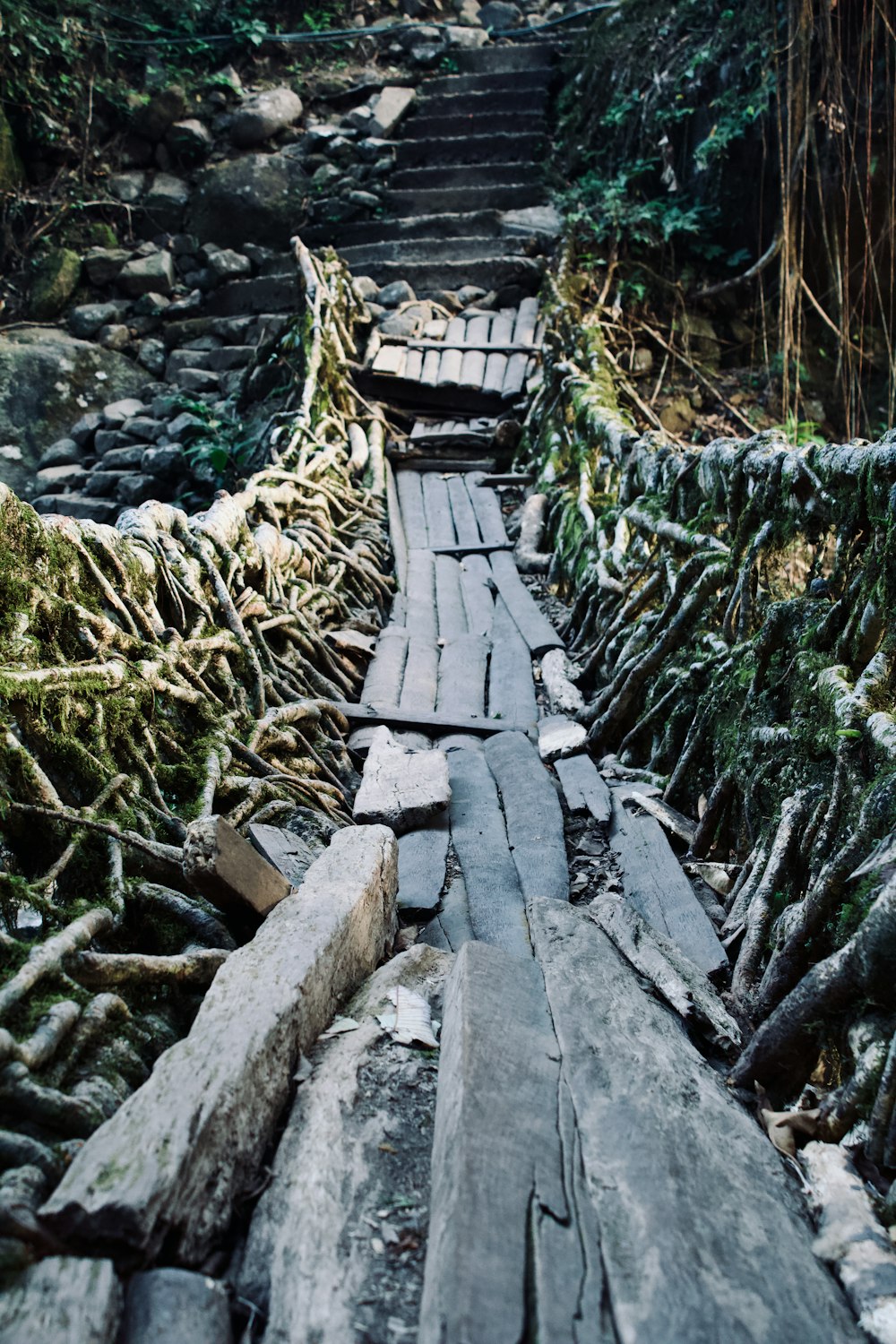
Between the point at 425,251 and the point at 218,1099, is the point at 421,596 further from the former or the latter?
the point at 425,251

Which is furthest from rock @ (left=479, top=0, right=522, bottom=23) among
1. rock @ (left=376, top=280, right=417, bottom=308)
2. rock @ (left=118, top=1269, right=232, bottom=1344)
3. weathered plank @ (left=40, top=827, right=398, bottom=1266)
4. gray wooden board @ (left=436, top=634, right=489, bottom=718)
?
rock @ (left=118, top=1269, right=232, bottom=1344)

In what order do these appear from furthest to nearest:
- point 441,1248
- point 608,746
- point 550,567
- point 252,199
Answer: point 252,199, point 550,567, point 608,746, point 441,1248

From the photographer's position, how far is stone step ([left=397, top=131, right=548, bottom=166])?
1123cm

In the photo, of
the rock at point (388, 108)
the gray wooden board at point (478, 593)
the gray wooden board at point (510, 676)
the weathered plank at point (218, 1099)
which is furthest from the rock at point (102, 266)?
the weathered plank at point (218, 1099)

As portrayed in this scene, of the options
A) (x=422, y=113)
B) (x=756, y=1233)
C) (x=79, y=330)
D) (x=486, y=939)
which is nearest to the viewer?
(x=756, y=1233)

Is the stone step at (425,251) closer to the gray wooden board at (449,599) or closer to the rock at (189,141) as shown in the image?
the rock at (189,141)

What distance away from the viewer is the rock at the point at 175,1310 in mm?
1276

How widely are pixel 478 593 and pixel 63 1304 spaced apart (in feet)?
15.6

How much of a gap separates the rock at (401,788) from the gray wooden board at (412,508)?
2.99 metres

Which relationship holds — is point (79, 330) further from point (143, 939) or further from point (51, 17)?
point (143, 939)

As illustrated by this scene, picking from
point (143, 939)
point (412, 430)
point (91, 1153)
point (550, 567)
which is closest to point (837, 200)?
point (412, 430)

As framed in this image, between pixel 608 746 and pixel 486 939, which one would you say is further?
pixel 608 746

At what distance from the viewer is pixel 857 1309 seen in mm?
1393

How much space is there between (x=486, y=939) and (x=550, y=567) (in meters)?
3.55
